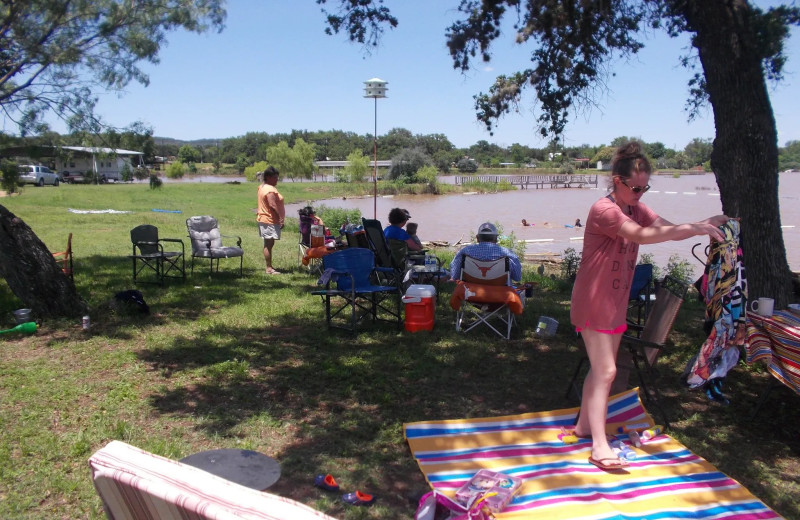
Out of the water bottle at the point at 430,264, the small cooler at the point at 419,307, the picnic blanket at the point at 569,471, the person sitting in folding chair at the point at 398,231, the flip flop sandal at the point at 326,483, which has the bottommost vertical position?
the picnic blanket at the point at 569,471

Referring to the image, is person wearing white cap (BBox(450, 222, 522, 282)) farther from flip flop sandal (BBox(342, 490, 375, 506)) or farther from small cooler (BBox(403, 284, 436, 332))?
flip flop sandal (BBox(342, 490, 375, 506))

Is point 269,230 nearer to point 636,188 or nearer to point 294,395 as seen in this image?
point 294,395

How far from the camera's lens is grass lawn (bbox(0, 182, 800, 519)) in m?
3.00

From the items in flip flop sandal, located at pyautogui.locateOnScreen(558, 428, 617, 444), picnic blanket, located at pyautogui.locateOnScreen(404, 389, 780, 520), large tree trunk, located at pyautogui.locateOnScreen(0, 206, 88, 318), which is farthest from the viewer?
large tree trunk, located at pyautogui.locateOnScreen(0, 206, 88, 318)

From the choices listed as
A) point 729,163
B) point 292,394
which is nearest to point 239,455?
point 292,394

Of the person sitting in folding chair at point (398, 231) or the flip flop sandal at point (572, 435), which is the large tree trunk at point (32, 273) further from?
the flip flop sandal at point (572, 435)

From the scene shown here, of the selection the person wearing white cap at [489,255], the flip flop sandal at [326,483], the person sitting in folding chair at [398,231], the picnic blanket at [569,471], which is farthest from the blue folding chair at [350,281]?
the flip flop sandal at [326,483]

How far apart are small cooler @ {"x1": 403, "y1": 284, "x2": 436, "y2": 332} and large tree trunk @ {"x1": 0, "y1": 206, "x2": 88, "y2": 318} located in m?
2.99

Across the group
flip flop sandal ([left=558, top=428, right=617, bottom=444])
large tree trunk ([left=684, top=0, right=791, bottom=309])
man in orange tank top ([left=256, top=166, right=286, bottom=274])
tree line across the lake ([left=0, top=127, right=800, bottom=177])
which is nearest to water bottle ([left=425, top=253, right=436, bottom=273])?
man in orange tank top ([left=256, top=166, right=286, bottom=274])

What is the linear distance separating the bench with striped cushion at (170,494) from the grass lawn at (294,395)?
150 cm

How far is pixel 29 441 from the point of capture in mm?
3266

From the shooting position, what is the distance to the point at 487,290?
5.24m

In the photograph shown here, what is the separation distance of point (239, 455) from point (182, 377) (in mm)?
1885

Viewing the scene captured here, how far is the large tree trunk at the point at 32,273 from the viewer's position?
17.5 ft
